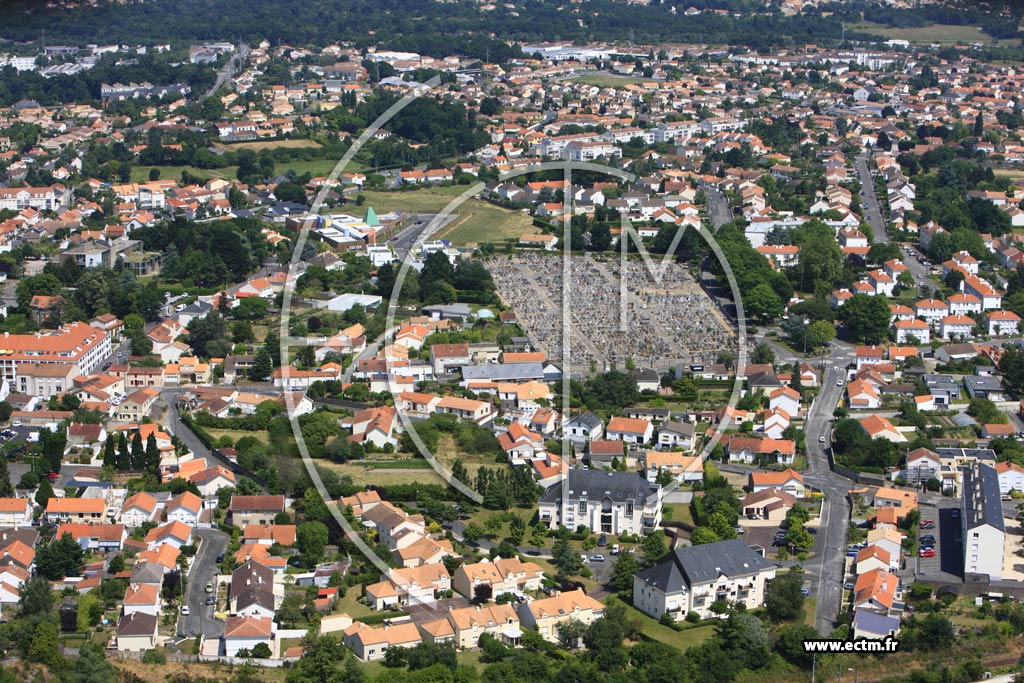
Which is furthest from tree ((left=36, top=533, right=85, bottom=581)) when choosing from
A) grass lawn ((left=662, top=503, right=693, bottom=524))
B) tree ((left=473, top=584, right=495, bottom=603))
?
grass lawn ((left=662, top=503, right=693, bottom=524))

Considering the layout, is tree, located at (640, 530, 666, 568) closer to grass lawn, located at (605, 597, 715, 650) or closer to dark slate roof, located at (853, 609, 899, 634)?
grass lawn, located at (605, 597, 715, 650)

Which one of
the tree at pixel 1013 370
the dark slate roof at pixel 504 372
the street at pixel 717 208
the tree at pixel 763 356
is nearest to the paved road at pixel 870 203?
the street at pixel 717 208

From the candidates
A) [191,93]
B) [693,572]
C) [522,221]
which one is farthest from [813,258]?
[191,93]

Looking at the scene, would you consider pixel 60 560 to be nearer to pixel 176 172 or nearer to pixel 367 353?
pixel 367 353

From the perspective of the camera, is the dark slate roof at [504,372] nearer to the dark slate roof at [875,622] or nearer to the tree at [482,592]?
the tree at [482,592]

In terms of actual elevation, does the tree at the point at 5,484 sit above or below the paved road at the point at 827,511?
above

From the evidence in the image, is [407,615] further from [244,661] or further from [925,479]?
[925,479]

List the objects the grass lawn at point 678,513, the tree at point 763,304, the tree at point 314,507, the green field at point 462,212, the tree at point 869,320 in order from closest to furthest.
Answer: the tree at point 314,507 → the grass lawn at point 678,513 → the tree at point 869,320 → the tree at point 763,304 → the green field at point 462,212

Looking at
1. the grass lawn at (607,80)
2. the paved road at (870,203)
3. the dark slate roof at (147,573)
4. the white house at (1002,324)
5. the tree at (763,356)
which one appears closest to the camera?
the dark slate roof at (147,573)
